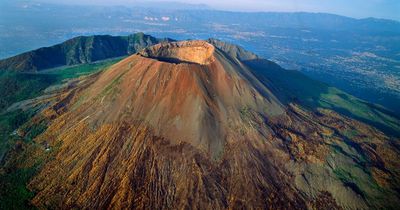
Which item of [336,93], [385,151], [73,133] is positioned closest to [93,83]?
[73,133]

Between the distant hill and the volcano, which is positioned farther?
the distant hill

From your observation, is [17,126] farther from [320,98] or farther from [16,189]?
[320,98]

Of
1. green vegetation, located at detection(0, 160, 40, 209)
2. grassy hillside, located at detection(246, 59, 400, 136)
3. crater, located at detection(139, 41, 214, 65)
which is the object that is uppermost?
crater, located at detection(139, 41, 214, 65)

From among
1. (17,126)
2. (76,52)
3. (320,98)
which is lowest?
(17,126)

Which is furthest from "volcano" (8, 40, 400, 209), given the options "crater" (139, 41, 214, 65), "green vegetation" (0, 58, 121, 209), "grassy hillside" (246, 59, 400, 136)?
"grassy hillside" (246, 59, 400, 136)

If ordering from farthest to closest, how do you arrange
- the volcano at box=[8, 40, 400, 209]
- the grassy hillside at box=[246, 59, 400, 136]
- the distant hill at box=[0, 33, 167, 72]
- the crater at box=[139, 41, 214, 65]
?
the distant hill at box=[0, 33, 167, 72] → the grassy hillside at box=[246, 59, 400, 136] → the crater at box=[139, 41, 214, 65] → the volcano at box=[8, 40, 400, 209]

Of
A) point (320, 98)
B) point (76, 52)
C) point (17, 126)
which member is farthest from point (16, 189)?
point (76, 52)

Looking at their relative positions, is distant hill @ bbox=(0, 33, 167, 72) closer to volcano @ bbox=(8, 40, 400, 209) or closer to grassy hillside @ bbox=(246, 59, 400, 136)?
volcano @ bbox=(8, 40, 400, 209)
